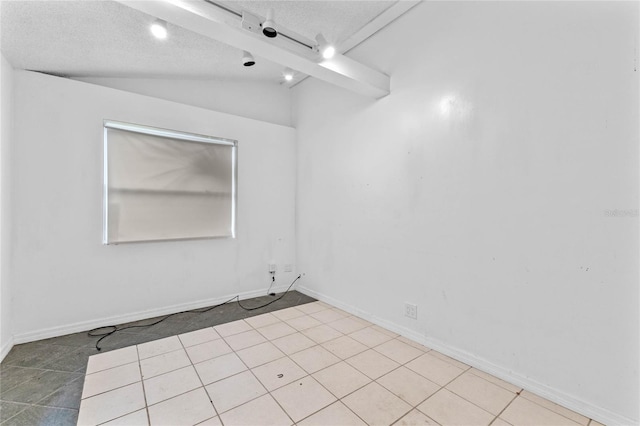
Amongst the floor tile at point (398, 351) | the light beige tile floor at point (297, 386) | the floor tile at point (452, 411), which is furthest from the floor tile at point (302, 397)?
the floor tile at point (398, 351)

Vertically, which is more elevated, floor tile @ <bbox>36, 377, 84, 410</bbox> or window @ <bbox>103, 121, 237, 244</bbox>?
window @ <bbox>103, 121, 237, 244</bbox>

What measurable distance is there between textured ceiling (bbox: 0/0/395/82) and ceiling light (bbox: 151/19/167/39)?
76 mm

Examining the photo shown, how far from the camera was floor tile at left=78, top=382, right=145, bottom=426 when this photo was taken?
1.62 m

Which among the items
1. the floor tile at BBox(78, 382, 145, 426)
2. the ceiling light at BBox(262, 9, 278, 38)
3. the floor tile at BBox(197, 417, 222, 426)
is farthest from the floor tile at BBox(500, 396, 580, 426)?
the ceiling light at BBox(262, 9, 278, 38)

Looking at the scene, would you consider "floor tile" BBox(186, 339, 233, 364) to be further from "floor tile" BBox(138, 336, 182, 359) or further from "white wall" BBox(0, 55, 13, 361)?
"white wall" BBox(0, 55, 13, 361)

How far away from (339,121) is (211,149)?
1.72 m

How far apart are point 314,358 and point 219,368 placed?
76 centimetres

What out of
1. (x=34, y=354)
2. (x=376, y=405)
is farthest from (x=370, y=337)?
(x=34, y=354)

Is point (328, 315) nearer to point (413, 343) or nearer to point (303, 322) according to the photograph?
point (303, 322)

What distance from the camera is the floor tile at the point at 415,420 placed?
1.58 meters

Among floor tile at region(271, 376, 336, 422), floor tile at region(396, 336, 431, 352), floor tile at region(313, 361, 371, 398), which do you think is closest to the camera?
floor tile at region(271, 376, 336, 422)

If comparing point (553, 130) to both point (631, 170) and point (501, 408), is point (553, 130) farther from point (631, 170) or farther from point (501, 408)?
point (501, 408)

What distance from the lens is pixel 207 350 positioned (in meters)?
2.41

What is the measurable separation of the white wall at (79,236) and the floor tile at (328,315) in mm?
1320
